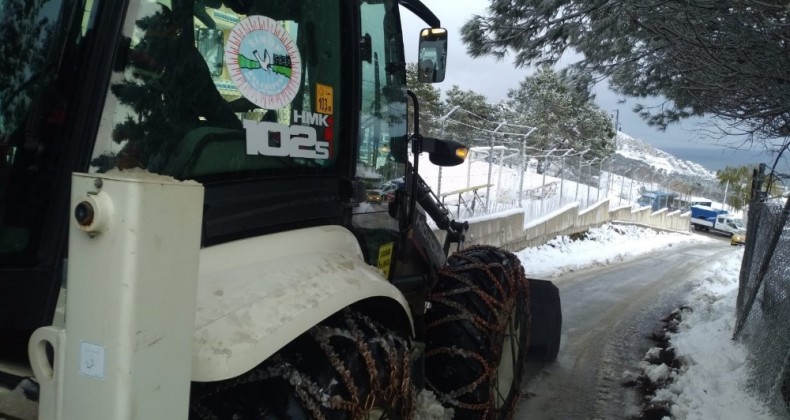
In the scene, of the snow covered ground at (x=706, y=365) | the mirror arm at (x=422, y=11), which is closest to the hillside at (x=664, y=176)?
the snow covered ground at (x=706, y=365)

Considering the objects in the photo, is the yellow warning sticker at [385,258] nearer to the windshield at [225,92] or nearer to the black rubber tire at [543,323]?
the windshield at [225,92]

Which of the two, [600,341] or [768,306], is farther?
[600,341]

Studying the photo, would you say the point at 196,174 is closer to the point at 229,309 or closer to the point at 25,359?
the point at 229,309

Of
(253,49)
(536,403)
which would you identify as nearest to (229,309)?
(253,49)

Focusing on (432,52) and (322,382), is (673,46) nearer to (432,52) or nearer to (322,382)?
(432,52)

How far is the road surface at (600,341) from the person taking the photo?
15.4 feet

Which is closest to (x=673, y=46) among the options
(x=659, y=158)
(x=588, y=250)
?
(x=588, y=250)

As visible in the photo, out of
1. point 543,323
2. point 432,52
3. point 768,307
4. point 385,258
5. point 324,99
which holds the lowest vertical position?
point 543,323

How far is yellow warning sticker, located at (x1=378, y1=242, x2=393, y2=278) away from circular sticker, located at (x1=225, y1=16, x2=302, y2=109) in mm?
1007

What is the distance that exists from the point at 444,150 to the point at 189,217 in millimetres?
2365

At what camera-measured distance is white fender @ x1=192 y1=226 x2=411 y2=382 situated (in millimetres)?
1433

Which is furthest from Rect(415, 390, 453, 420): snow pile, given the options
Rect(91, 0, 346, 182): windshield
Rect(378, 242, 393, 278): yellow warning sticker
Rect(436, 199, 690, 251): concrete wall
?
Rect(436, 199, 690, 251): concrete wall

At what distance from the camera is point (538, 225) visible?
1480 centimetres

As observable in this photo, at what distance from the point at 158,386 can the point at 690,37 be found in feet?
15.1
